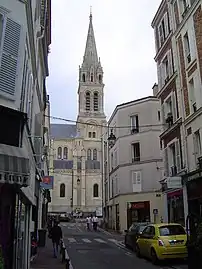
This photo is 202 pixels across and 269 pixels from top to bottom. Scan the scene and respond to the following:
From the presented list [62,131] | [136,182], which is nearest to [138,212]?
[136,182]

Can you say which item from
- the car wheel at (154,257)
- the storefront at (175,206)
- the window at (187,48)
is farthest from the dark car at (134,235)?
the window at (187,48)

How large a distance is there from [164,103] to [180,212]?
24.7 ft

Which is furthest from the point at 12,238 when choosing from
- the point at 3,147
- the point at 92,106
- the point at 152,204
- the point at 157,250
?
the point at 92,106

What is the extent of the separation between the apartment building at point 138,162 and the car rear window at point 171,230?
56.0ft

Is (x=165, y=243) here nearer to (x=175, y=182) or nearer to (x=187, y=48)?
(x=175, y=182)

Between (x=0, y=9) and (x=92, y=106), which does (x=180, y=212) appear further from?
(x=92, y=106)

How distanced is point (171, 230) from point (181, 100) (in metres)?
9.07

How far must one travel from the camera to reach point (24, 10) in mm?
8156

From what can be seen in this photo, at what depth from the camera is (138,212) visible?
1323 inches

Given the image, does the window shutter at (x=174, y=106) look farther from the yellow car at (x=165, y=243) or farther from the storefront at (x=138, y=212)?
the storefront at (x=138, y=212)

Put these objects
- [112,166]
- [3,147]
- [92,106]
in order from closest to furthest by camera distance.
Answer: [3,147] < [112,166] < [92,106]

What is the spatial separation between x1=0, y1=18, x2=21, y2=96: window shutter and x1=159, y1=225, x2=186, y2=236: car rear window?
31.2ft

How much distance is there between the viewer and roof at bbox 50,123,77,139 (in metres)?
95.6

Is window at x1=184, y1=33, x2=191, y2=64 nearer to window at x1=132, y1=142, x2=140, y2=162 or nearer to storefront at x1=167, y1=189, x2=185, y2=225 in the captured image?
storefront at x1=167, y1=189, x2=185, y2=225
